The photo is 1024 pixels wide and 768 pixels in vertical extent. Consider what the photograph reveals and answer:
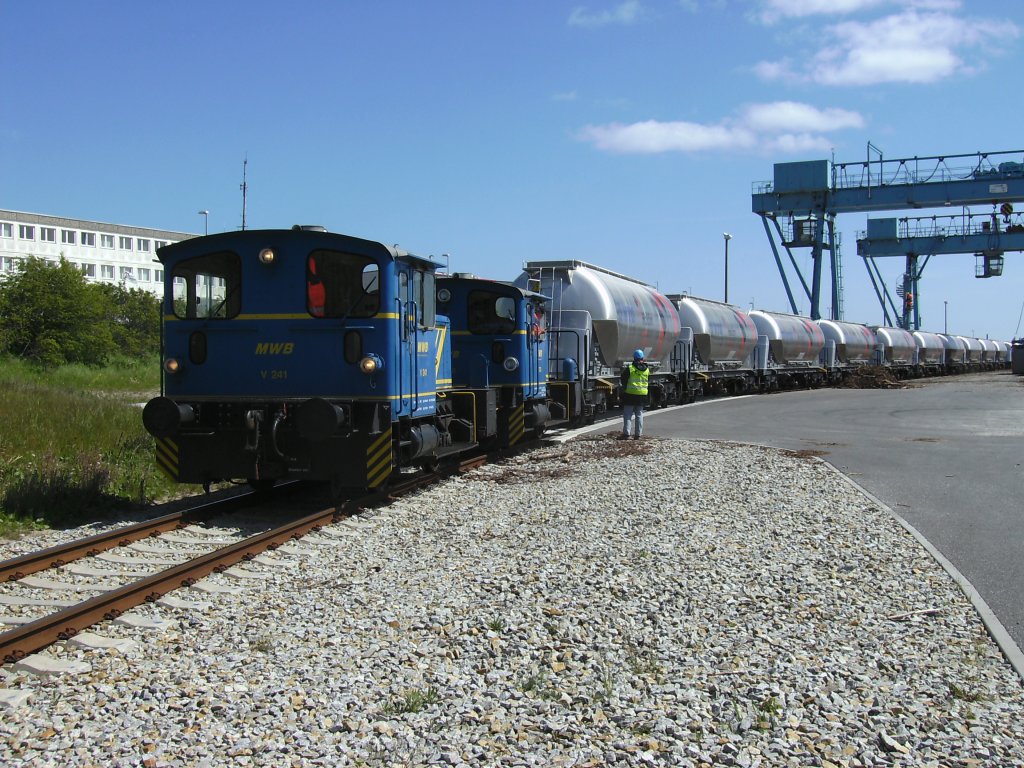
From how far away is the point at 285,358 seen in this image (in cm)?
962

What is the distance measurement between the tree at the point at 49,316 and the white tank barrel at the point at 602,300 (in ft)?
75.6

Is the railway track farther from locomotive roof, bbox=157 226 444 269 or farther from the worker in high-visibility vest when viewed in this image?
the worker in high-visibility vest

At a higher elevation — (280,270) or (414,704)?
(280,270)

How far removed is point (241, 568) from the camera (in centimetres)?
721

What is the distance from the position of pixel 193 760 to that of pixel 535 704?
159 centimetres

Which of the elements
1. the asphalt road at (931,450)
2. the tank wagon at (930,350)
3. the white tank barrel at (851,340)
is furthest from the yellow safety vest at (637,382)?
the tank wagon at (930,350)

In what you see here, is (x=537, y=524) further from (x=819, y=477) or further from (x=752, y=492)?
(x=819, y=477)

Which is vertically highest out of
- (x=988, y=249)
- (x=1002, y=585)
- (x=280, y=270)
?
(x=988, y=249)

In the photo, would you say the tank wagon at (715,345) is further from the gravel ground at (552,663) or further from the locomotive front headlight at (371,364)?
the gravel ground at (552,663)

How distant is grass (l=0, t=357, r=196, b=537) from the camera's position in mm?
9336

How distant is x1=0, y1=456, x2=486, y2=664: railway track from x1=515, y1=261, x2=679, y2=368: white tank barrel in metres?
8.77

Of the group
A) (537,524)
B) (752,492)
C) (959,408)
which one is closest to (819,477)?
(752,492)

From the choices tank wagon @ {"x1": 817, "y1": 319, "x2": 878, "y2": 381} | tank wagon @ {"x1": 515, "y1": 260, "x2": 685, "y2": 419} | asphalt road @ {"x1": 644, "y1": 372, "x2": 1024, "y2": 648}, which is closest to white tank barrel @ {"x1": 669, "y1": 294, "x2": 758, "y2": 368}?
asphalt road @ {"x1": 644, "y1": 372, "x2": 1024, "y2": 648}

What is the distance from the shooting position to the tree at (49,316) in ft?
112
